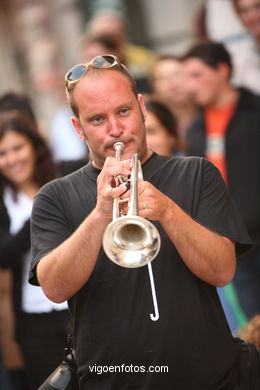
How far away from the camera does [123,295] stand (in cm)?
340

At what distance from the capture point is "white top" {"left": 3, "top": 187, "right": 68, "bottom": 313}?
5.34 metres

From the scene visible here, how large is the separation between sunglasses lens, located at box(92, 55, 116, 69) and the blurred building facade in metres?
8.47

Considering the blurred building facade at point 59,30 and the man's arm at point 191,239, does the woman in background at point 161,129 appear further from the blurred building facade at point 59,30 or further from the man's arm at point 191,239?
the blurred building facade at point 59,30

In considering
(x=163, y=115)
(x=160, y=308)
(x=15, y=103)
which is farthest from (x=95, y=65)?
(x=15, y=103)

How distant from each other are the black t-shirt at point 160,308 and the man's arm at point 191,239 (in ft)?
0.28

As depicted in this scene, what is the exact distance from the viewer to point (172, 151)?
599 centimetres

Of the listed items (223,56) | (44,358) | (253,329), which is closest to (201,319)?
(253,329)

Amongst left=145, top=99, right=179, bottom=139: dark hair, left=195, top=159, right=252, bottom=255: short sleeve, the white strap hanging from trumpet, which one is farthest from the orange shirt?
the white strap hanging from trumpet

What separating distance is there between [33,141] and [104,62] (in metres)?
2.29

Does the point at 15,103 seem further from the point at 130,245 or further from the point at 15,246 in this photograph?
the point at 130,245

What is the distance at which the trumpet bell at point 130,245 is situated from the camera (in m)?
3.25

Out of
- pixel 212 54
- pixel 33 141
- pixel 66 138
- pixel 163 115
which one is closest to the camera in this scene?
pixel 33 141

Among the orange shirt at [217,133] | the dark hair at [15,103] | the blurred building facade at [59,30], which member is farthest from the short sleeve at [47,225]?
the blurred building facade at [59,30]

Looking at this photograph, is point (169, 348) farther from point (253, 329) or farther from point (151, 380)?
point (253, 329)
